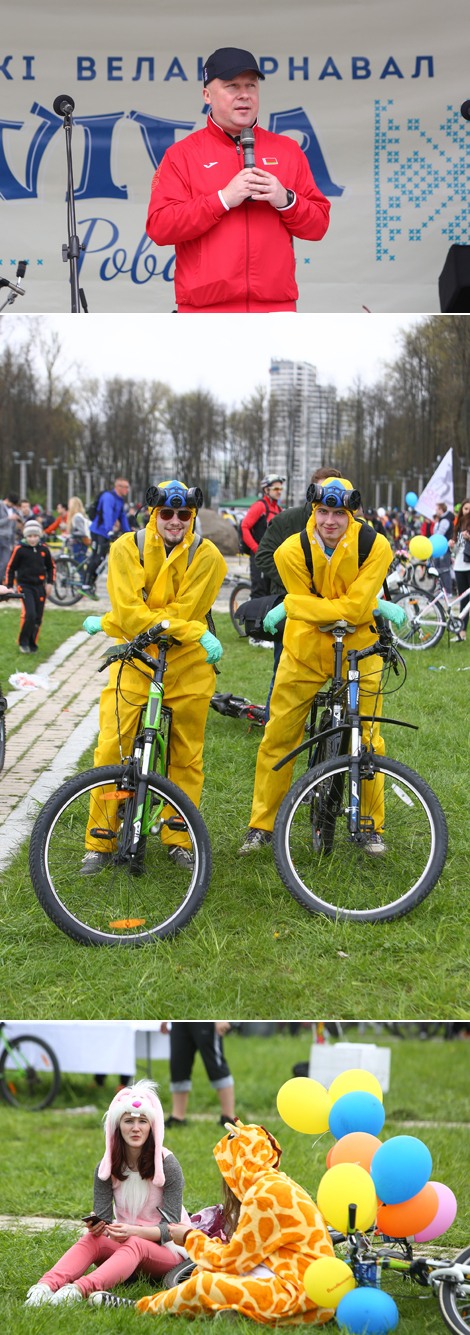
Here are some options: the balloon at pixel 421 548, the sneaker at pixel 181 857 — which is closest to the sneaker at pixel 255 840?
the sneaker at pixel 181 857

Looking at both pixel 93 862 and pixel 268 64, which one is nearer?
pixel 93 862

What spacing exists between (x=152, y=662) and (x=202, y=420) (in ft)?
5.65

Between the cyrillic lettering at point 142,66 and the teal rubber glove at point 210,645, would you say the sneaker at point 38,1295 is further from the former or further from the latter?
the cyrillic lettering at point 142,66

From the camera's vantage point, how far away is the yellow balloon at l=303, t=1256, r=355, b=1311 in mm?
3389

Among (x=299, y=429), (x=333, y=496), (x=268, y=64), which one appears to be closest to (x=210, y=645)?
(x=333, y=496)

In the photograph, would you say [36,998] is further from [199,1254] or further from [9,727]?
[9,727]

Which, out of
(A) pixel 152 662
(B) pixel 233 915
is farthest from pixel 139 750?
(B) pixel 233 915

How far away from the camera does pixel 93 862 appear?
393cm

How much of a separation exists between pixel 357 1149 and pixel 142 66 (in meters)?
5.76

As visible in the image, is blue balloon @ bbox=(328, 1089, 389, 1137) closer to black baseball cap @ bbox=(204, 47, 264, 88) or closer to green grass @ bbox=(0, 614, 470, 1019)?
green grass @ bbox=(0, 614, 470, 1019)

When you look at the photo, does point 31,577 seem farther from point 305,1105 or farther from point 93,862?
point 305,1105

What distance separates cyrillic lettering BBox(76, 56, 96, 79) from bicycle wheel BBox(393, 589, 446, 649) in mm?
3504

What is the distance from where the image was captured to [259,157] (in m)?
4.79

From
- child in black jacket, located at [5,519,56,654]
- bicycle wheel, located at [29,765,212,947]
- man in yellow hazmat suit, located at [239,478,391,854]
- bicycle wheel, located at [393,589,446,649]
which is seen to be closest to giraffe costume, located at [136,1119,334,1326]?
bicycle wheel, located at [29,765,212,947]
